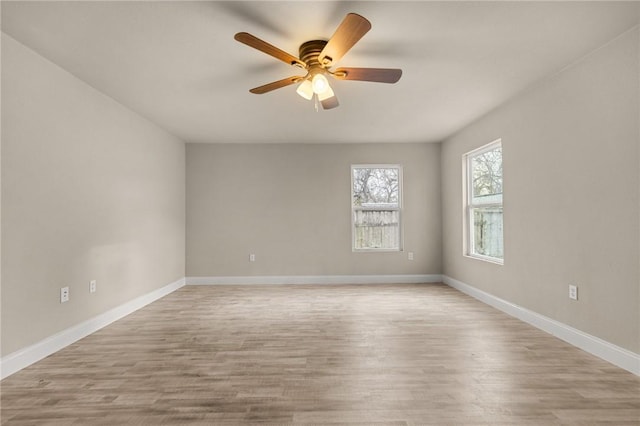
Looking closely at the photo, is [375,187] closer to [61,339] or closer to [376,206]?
[376,206]

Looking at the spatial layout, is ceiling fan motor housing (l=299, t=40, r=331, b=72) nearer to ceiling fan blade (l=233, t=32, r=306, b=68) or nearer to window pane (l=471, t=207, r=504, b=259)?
ceiling fan blade (l=233, t=32, r=306, b=68)

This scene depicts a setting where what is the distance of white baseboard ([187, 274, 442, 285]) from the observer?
5605 mm

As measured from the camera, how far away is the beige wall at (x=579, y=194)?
7.82ft

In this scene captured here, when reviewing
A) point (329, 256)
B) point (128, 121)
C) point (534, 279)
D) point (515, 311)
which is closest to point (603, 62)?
point (534, 279)

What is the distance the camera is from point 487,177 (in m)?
4.40

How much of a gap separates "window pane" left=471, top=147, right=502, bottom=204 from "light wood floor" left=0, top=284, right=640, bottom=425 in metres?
1.48

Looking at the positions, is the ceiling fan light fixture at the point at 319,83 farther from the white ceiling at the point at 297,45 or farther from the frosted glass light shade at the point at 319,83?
the white ceiling at the point at 297,45

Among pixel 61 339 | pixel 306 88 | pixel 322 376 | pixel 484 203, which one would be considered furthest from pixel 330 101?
pixel 61 339

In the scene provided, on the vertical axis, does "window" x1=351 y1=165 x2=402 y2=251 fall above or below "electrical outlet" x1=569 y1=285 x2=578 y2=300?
above

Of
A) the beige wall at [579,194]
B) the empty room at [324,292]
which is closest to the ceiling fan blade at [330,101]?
the empty room at [324,292]

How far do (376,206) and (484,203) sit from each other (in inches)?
69.6

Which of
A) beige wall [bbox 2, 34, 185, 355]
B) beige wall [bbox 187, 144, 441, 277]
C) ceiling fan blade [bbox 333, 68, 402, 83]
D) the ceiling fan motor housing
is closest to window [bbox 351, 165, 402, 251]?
beige wall [bbox 187, 144, 441, 277]

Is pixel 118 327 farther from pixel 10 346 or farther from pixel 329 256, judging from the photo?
pixel 329 256

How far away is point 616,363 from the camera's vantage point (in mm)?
2428
